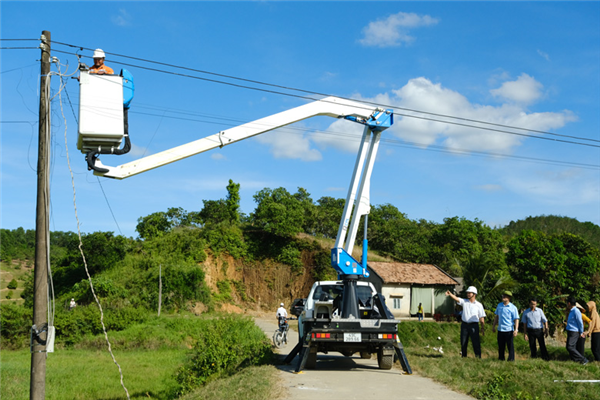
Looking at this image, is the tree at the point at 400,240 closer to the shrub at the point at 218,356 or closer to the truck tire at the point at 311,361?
the shrub at the point at 218,356

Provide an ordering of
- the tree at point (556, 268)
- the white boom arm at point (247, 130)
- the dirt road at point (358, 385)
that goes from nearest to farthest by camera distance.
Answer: the dirt road at point (358, 385) < the white boom arm at point (247, 130) < the tree at point (556, 268)

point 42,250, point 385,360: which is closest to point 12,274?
point 42,250

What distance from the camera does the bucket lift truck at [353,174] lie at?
7984mm

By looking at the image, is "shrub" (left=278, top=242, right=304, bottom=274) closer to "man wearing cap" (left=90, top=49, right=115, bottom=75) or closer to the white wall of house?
the white wall of house

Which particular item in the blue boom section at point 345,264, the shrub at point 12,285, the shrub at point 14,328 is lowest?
the shrub at point 12,285

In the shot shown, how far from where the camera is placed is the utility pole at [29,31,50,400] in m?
10.5

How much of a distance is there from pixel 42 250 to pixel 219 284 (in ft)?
119

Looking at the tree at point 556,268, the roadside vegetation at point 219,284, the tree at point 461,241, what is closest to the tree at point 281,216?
the roadside vegetation at point 219,284

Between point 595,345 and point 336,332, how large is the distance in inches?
259

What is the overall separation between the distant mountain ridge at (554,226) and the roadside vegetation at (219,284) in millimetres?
39522

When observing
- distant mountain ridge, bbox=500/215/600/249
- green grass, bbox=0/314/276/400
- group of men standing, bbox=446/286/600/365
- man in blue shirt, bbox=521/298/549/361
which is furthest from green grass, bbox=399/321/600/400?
distant mountain ridge, bbox=500/215/600/249

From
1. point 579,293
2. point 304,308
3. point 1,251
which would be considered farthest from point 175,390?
point 1,251

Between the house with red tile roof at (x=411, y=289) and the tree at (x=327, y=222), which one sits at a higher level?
the tree at (x=327, y=222)

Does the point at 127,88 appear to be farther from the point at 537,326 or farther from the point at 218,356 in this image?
the point at 537,326
